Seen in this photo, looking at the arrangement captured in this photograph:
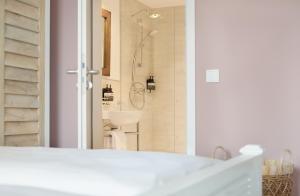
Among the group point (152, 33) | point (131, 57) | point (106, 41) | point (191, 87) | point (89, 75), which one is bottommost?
point (191, 87)

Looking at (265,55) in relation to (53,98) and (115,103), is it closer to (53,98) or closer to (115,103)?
(53,98)

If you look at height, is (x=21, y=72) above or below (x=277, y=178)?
above

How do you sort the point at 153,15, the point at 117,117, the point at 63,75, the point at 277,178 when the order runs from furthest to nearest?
the point at 153,15 < the point at 117,117 < the point at 63,75 < the point at 277,178

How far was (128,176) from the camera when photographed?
1063 millimetres

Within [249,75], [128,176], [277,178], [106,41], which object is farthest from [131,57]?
[128,176]

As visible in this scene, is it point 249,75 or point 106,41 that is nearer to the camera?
point 249,75

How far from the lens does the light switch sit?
3.05m

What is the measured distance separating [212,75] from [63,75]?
4.43ft

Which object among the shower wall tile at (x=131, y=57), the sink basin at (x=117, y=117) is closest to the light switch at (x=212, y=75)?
the sink basin at (x=117, y=117)

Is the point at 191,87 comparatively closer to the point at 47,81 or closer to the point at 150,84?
the point at 47,81

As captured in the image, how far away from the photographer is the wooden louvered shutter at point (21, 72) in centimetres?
292

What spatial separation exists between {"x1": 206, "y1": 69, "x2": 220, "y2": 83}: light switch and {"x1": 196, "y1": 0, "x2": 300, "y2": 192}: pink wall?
0.03 meters

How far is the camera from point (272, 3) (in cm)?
290

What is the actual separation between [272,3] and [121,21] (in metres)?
2.63
